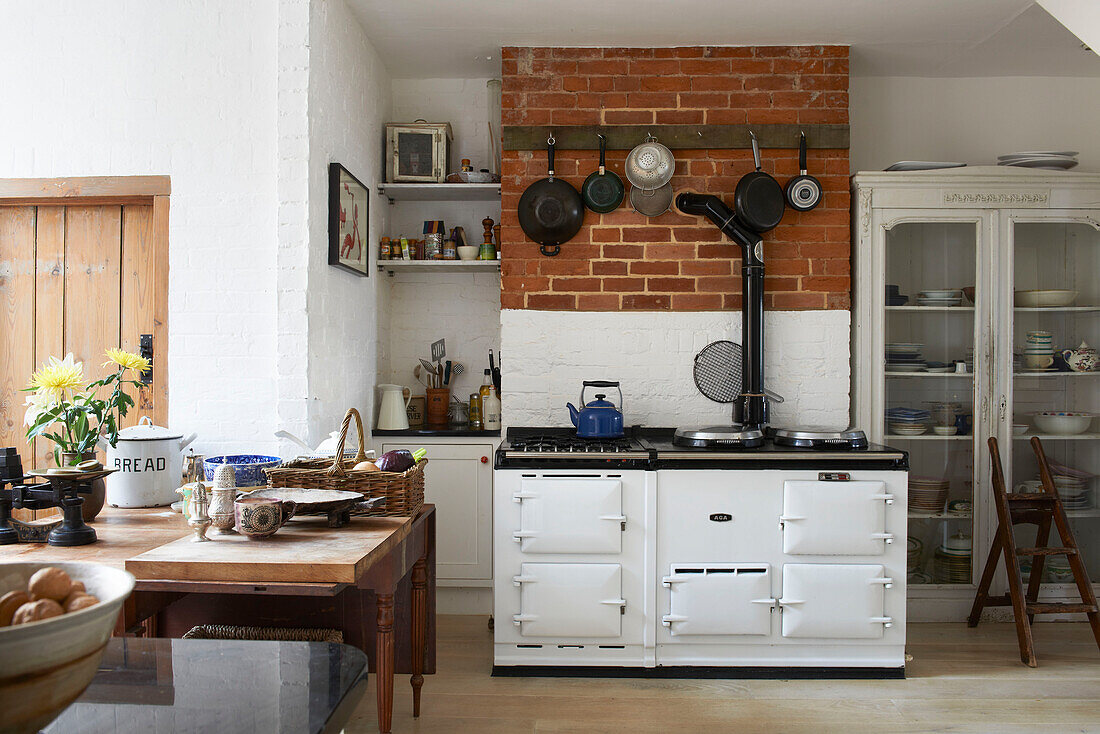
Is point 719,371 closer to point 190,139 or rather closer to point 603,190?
point 603,190

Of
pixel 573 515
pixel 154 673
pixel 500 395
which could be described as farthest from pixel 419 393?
pixel 154 673

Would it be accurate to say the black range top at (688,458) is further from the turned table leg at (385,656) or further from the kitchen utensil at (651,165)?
the kitchen utensil at (651,165)

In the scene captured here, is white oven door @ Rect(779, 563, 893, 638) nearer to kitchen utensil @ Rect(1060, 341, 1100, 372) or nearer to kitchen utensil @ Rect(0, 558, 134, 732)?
kitchen utensil @ Rect(1060, 341, 1100, 372)

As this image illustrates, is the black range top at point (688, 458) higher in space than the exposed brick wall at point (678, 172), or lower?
lower

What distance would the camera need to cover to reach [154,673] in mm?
1100

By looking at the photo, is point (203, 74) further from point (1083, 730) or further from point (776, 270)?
point (1083, 730)

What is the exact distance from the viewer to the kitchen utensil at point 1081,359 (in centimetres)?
374

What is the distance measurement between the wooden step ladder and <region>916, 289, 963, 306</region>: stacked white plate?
654 millimetres

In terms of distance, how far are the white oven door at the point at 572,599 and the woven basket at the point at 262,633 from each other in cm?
90

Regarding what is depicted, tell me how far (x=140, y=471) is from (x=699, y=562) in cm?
202

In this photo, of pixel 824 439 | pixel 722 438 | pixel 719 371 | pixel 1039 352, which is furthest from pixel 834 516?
pixel 1039 352

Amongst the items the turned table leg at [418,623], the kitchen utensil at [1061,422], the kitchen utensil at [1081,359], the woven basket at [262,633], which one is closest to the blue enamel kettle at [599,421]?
the turned table leg at [418,623]

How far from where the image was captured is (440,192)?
389 cm

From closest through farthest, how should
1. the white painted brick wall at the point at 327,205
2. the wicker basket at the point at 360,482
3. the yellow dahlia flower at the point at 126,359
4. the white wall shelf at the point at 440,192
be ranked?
the wicker basket at the point at 360,482 < the yellow dahlia flower at the point at 126,359 < the white painted brick wall at the point at 327,205 < the white wall shelf at the point at 440,192
